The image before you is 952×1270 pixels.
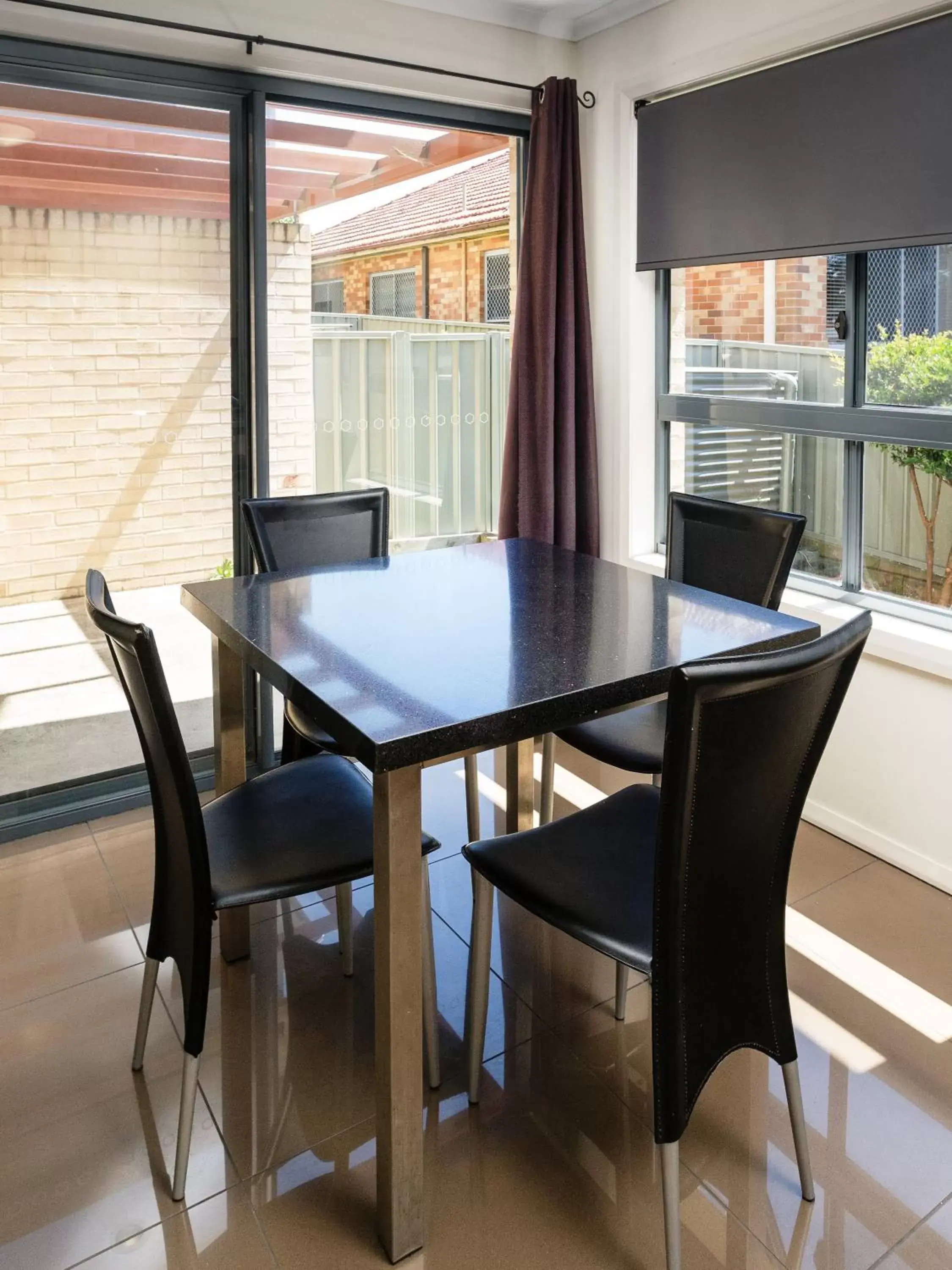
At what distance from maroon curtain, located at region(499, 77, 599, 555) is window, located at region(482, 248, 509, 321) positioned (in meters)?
0.11

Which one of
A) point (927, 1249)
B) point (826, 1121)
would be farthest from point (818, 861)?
point (927, 1249)

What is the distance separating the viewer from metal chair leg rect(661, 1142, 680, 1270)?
148cm

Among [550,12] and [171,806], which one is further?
[550,12]

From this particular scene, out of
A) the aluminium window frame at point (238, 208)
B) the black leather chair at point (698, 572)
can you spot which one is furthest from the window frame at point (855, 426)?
the aluminium window frame at point (238, 208)

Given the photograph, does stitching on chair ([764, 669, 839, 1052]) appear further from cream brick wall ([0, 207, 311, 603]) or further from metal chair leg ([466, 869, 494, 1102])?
cream brick wall ([0, 207, 311, 603])

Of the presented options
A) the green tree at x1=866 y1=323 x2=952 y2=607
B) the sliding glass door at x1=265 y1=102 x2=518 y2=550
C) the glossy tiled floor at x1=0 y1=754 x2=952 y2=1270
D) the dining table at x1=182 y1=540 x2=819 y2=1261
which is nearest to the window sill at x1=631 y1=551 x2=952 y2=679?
the green tree at x1=866 y1=323 x2=952 y2=607

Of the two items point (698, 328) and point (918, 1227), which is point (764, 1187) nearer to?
point (918, 1227)

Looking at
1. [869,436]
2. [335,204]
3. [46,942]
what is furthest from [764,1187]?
[335,204]

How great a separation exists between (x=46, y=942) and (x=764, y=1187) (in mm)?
1707

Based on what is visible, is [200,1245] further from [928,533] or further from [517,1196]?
[928,533]

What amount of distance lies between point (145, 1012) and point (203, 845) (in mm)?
524

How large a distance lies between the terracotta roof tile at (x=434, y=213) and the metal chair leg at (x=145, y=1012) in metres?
2.39

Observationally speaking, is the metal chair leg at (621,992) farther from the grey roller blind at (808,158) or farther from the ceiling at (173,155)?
the ceiling at (173,155)

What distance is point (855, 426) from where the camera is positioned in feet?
9.61
